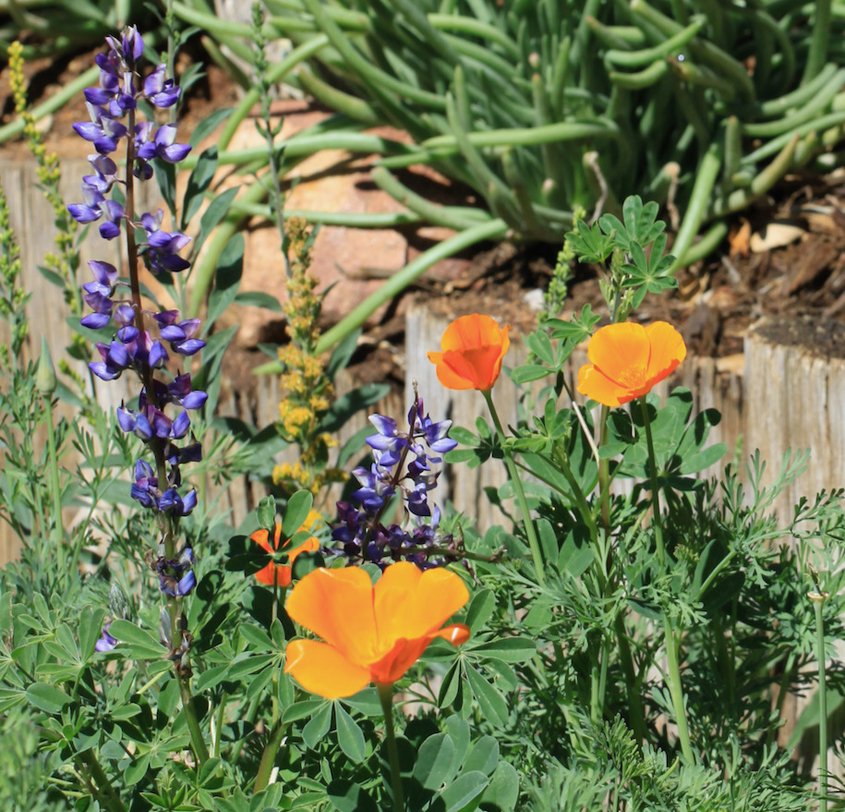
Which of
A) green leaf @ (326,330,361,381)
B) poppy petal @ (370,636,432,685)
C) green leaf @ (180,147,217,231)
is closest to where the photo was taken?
poppy petal @ (370,636,432,685)

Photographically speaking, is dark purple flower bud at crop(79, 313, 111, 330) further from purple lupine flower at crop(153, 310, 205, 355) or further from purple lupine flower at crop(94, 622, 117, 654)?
purple lupine flower at crop(94, 622, 117, 654)

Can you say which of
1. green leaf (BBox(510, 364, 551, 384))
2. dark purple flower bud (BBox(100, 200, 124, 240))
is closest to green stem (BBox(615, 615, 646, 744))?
green leaf (BBox(510, 364, 551, 384))

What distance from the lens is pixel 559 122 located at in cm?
268

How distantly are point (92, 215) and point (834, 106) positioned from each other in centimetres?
204

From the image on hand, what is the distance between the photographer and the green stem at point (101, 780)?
1192mm

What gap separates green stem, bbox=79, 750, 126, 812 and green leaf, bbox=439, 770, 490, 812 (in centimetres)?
38

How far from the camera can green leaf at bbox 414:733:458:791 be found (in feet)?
3.64

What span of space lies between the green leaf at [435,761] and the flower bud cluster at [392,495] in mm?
257

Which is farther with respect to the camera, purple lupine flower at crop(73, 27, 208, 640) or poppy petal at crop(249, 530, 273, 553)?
poppy petal at crop(249, 530, 273, 553)

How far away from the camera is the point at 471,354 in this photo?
1314 millimetres

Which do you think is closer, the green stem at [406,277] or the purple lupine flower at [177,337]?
the purple lupine flower at [177,337]

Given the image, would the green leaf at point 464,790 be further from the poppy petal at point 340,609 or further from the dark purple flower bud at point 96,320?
the dark purple flower bud at point 96,320

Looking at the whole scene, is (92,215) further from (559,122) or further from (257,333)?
(257,333)

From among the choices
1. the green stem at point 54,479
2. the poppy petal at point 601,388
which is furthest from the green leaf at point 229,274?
the poppy petal at point 601,388
